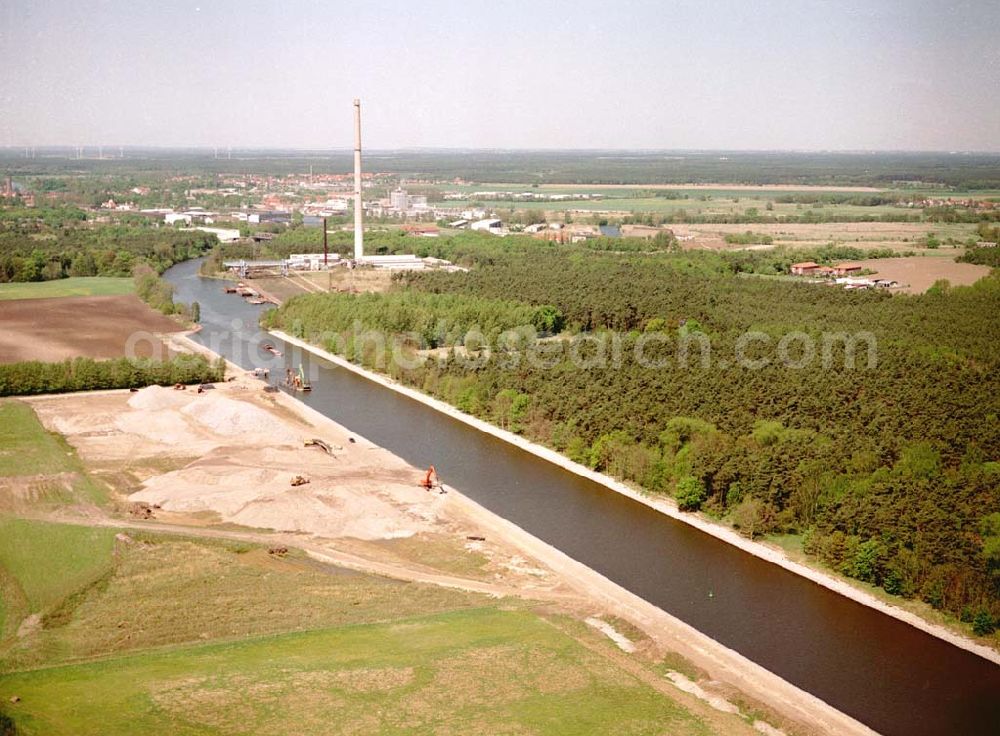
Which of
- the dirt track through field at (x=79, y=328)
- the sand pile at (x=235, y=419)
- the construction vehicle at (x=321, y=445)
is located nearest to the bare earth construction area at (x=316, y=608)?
the construction vehicle at (x=321, y=445)

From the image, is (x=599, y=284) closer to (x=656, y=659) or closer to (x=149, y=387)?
(x=149, y=387)

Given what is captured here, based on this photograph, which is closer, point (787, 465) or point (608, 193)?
point (787, 465)

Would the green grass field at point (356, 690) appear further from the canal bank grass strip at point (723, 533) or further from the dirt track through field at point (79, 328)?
the dirt track through field at point (79, 328)

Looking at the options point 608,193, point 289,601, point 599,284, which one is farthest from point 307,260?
point 608,193

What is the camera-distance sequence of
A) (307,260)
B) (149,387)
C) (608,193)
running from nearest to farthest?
1. (149,387)
2. (307,260)
3. (608,193)

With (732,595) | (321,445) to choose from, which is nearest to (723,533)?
(732,595)

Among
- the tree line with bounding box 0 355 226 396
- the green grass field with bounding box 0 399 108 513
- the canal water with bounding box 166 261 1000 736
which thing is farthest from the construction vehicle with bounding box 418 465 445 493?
the tree line with bounding box 0 355 226 396

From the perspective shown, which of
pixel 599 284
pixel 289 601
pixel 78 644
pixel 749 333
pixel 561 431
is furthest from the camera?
pixel 599 284
